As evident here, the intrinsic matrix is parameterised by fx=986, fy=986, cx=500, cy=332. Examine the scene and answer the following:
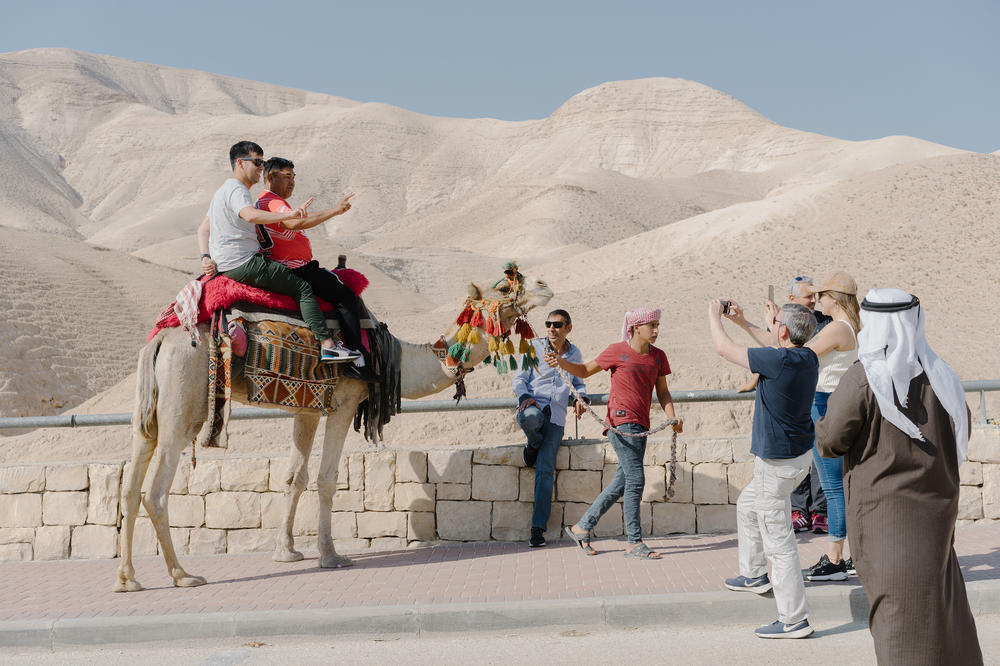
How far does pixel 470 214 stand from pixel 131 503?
72070mm

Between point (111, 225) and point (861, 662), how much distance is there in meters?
107

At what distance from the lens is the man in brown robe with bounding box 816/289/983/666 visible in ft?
14.0

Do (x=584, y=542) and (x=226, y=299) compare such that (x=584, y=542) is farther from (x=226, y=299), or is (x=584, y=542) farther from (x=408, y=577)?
(x=226, y=299)

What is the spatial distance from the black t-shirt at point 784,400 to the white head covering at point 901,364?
1.37 meters

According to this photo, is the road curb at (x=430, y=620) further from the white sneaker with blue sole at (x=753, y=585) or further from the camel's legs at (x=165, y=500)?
the camel's legs at (x=165, y=500)

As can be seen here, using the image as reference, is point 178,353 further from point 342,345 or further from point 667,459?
point 667,459

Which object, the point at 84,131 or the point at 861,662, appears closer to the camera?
the point at 861,662

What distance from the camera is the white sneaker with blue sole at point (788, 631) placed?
5844 mm

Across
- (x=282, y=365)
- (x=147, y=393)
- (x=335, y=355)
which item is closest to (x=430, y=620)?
(x=335, y=355)

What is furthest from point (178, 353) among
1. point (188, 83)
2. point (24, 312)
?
point (188, 83)

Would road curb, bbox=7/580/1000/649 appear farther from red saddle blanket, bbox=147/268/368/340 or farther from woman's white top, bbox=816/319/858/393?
red saddle blanket, bbox=147/268/368/340

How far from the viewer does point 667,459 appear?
29.1 ft

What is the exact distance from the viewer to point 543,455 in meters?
8.50

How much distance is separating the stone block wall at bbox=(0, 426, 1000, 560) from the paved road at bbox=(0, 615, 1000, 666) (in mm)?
2584
